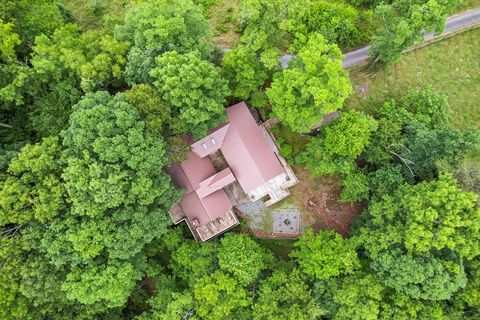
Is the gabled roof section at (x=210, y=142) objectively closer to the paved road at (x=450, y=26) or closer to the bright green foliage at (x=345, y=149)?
the bright green foliage at (x=345, y=149)

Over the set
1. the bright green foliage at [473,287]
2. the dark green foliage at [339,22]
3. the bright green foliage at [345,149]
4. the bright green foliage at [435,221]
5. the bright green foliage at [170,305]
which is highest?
the dark green foliage at [339,22]

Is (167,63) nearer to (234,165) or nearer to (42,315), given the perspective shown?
(234,165)

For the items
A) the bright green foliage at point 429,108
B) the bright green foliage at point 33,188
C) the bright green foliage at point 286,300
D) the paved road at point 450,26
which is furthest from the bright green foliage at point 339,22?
the bright green foliage at point 33,188

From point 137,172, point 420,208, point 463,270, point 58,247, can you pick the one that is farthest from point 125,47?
point 463,270

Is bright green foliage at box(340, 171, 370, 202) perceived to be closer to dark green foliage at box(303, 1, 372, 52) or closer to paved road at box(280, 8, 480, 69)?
paved road at box(280, 8, 480, 69)

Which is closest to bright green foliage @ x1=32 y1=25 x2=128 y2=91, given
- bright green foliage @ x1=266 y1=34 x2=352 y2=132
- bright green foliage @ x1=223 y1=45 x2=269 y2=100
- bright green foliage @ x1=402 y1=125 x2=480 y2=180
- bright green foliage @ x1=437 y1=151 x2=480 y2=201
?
bright green foliage @ x1=223 y1=45 x2=269 y2=100

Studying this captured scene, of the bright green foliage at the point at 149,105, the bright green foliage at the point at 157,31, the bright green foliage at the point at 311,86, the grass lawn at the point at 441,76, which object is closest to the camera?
the bright green foliage at the point at 311,86

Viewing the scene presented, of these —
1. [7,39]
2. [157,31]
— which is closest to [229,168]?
[157,31]
